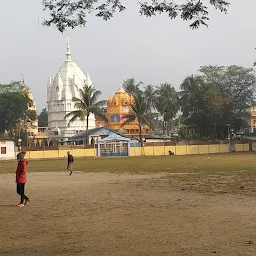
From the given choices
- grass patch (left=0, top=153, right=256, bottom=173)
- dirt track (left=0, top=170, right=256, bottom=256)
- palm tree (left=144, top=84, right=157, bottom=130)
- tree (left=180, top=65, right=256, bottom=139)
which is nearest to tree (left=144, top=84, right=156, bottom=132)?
palm tree (left=144, top=84, right=157, bottom=130)

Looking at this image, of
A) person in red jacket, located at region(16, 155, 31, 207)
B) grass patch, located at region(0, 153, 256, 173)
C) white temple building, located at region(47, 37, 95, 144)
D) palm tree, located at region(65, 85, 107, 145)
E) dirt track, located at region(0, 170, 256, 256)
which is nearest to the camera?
dirt track, located at region(0, 170, 256, 256)

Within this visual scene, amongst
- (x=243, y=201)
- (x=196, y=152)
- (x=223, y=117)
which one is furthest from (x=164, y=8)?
(x=223, y=117)

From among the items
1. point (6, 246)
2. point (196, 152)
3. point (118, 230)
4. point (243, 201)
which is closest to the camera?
point (6, 246)

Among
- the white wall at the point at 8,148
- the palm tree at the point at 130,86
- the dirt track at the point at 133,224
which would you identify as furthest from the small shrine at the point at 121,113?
the dirt track at the point at 133,224

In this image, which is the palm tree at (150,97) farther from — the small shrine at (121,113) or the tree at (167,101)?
the small shrine at (121,113)

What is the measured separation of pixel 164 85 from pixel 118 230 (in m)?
70.0

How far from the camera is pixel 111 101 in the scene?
91750 mm

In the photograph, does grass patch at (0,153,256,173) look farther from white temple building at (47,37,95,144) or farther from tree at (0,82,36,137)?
white temple building at (47,37,95,144)

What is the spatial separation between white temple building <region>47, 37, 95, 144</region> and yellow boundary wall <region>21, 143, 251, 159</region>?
23387 millimetres

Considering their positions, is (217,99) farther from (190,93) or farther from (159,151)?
(159,151)

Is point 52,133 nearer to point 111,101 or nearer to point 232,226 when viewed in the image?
point 111,101

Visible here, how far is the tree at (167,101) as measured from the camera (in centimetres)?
7431

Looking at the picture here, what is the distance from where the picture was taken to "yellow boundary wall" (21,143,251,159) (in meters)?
64.2

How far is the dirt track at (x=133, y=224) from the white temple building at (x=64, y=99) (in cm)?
7547
